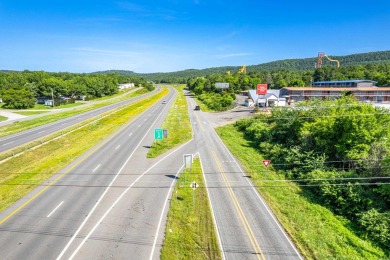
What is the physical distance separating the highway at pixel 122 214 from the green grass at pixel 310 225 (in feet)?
3.26

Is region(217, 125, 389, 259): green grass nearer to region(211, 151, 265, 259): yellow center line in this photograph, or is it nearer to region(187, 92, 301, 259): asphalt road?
region(187, 92, 301, 259): asphalt road

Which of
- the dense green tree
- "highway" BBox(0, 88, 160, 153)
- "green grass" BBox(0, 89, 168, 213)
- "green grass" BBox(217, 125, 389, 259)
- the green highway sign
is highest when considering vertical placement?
the dense green tree

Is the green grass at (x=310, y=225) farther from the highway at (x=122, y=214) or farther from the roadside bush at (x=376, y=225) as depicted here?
the highway at (x=122, y=214)

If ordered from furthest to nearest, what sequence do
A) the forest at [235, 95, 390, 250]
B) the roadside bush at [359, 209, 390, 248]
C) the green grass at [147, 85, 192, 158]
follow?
1. the green grass at [147, 85, 192, 158]
2. the forest at [235, 95, 390, 250]
3. the roadside bush at [359, 209, 390, 248]

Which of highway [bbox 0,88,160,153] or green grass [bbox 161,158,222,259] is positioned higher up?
highway [bbox 0,88,160,153]

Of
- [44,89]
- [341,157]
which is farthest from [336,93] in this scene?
[44,89]

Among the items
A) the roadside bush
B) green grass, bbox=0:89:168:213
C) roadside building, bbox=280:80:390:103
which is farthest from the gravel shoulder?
the roadside bush

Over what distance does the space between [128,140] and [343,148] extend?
114 ft

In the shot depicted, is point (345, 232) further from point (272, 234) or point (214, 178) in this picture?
point (214, 178)

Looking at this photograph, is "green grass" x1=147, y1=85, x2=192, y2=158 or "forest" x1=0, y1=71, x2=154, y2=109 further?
"forest" x1=0, y1=71, x2=154, y2=109

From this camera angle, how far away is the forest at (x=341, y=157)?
74.1 ft

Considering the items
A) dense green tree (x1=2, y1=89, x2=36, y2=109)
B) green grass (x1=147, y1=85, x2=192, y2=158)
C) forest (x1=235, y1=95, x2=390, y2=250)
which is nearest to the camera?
forest (x1=235, y1=95, x2=390, y2=250)

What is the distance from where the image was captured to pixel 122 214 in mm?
22297

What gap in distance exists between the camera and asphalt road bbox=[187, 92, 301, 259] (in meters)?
17.8
